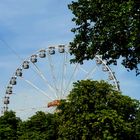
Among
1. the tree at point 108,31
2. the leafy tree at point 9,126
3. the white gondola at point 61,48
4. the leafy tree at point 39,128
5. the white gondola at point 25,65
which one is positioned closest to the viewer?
the tree at point 108,31

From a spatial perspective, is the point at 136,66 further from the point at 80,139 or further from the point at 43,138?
the point at 43,138

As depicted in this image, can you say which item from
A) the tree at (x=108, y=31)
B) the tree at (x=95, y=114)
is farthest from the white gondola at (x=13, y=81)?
the tree at (x=108, y=31)

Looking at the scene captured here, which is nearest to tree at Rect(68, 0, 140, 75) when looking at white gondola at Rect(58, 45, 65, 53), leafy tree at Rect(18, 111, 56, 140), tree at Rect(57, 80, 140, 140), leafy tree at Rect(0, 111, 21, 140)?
tree at Rect(57, 80, 140, 140)

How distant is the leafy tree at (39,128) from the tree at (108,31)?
62566mm

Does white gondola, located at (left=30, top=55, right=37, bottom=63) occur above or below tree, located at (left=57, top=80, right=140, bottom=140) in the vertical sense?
above

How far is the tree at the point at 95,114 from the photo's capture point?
78.9 metres

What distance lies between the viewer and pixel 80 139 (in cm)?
8000

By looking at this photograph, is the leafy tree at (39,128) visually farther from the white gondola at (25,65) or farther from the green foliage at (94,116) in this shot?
the white gondola at (25,65)

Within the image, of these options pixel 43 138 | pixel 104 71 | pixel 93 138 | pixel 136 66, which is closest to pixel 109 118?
pixel 93 138

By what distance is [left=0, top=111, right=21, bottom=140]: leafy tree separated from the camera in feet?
315

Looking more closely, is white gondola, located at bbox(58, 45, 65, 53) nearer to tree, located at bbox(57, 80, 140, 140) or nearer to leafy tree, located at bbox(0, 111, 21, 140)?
leafy tree, located at bbox(0, 111, 21, 140)

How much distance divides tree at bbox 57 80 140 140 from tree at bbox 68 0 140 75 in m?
48.1

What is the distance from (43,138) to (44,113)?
776 cm

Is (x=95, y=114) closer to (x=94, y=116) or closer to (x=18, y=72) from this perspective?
(x=94, y=116)
